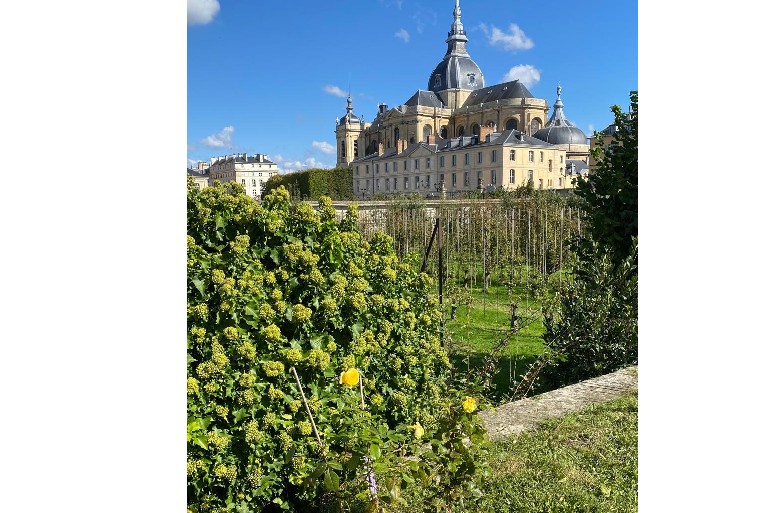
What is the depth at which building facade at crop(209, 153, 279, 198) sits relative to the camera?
232cm

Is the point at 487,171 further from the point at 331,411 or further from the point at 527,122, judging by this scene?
the point at 331,411

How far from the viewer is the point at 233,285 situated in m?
1.81

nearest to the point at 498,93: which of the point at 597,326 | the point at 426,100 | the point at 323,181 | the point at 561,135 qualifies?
the point at 426,100

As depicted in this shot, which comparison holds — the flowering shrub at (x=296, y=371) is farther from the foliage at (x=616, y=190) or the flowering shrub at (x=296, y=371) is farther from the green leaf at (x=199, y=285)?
the foliage at (x=616, y=190)

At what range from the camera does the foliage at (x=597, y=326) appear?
3.78m

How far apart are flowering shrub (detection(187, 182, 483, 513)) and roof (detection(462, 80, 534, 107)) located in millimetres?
58823

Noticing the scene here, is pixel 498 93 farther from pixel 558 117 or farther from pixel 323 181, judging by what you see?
pixel 323 181

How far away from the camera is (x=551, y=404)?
290 cm

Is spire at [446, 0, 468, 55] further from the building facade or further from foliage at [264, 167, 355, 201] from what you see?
foliage at [264, 167, 355, 201]

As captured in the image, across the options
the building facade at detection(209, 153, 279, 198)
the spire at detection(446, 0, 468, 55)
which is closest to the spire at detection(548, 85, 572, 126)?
the spire at detection(446, 0, 468, 55)

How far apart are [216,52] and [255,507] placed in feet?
4.05

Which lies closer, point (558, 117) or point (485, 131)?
point (485, 131)

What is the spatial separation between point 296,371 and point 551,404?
152 cm

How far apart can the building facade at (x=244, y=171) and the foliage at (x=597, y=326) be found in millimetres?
2037
